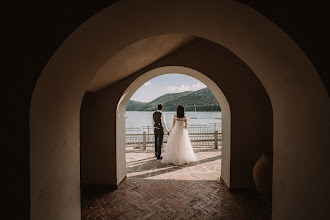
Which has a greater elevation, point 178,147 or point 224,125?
point 224,125

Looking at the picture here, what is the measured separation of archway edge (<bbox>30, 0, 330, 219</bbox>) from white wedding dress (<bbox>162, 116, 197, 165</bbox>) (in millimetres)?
4545

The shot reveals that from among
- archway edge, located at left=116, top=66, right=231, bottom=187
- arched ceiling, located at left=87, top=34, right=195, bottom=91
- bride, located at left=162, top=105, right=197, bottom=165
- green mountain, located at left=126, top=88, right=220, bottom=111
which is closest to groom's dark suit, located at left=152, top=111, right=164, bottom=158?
bride, located at left=162, top=105, right=197, bottom=165

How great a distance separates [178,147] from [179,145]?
0.29ft

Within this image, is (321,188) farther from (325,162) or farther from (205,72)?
(205,72)

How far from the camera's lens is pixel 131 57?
11.1 ft

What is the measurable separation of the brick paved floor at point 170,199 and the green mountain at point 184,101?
61.8 metres

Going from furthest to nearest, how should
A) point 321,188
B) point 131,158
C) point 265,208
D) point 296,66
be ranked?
point 131,158 < point 265,208 < point 296,66 < point 321,188

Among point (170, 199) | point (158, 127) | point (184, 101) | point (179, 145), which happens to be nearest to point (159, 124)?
point (158, 127)

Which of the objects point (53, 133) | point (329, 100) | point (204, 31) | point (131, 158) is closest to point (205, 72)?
point (204, 31)

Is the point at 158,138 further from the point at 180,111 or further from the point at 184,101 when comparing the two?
the point at 184,101

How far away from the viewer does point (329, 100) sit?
1204 mm

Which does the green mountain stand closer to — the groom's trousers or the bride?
the groom's trousers

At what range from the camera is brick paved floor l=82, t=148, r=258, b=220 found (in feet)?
11.0

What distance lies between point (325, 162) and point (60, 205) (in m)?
2.55
